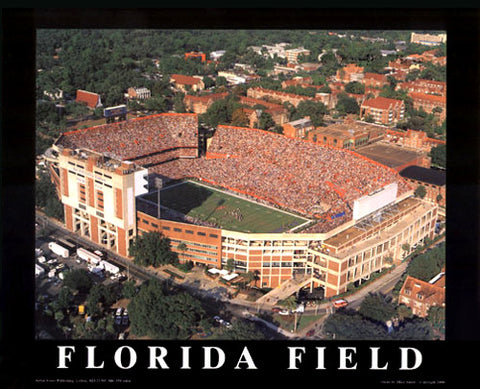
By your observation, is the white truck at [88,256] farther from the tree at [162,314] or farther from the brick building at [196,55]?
the brick building at [196,55]

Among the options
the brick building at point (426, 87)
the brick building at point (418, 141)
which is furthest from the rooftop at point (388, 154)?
the brick building at point (426, 87)

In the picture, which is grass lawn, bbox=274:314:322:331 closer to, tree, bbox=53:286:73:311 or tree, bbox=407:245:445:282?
tree, bbox=407:245:445:282

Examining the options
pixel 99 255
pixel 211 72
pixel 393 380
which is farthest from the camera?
pixel 211 72

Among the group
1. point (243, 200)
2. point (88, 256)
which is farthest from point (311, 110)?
point (88, 256)

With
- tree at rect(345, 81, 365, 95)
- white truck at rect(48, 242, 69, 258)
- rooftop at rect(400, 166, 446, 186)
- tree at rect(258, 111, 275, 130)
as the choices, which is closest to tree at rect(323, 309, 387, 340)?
white truck at rect(48, 242, 69, 258)
